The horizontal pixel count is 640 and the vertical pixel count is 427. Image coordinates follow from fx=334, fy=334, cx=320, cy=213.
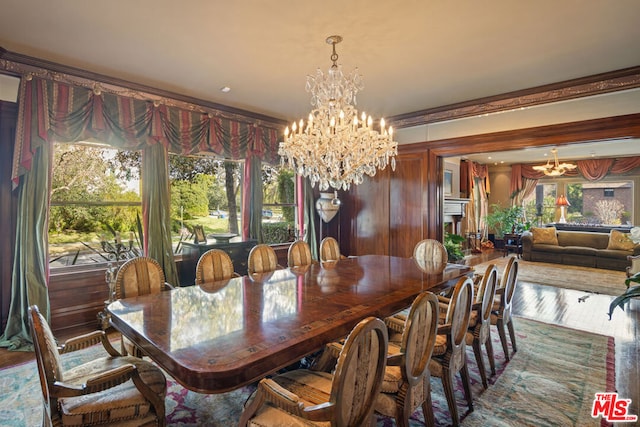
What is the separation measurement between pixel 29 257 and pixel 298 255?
8.45ft

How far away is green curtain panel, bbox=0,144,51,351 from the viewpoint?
313 centimetres

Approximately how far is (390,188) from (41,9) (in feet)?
15.1

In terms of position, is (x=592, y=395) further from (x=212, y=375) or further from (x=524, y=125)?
(x=524, y=125)

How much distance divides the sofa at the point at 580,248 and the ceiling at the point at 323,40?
535cm

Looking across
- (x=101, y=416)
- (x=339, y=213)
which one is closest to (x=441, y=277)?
(x=101, y=416)

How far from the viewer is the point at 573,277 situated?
6309mm

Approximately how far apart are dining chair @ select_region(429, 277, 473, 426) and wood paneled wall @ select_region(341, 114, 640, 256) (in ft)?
10.1

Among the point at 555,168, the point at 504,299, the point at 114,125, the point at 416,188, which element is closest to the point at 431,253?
the point at 504,299

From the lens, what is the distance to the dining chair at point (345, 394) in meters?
1.23

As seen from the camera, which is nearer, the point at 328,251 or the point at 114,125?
the point at 114,125

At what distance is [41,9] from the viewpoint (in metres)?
2.33

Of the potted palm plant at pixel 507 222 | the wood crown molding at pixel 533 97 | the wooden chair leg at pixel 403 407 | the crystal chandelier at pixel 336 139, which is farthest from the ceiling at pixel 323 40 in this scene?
the potted palm plant at pixel 507 222

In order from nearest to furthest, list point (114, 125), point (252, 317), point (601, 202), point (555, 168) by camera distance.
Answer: point (252, 317) < point (114, 125) < point (555, 168) < point (601, 202)

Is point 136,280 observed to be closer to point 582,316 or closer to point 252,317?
point 252,317
